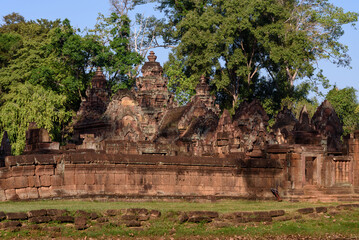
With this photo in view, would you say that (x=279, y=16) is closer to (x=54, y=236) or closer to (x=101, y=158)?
(x=101, y=158)

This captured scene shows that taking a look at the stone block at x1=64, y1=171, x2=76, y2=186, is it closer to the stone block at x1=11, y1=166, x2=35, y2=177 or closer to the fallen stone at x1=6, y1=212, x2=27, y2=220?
the stone block at x1=11, y1=166, x2=35, y2=177

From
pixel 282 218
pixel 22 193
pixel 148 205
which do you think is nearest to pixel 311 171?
pixel 282 218

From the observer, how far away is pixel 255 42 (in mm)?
69188

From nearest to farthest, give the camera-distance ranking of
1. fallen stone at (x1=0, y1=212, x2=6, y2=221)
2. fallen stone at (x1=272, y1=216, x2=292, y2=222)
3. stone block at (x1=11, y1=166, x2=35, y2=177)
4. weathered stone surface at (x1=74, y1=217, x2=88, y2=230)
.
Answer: fallen stone at (x1=0, y1=212, x2=6, y2=221)
weathered stone surface at (x1=74, y1=217, x2=88, y2=230)
fallen stone at (x1=272, y1=216, x2=292, y2=222)
stone block at (x1=11, y1=166, x2=35, y2=177)

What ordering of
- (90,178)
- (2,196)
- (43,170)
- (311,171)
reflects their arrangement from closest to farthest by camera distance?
(2,196) < (43,170) < (90,178) < (311,171)

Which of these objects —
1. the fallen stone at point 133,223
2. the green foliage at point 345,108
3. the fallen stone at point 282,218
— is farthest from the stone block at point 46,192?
the green foliage at point 345,108

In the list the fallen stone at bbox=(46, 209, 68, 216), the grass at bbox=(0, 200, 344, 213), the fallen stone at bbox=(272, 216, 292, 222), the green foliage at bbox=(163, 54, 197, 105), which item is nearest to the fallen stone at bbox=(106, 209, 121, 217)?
the grass at bbox=(0, 200, 344, 213)

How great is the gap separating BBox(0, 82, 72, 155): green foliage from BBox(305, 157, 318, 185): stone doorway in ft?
96.4

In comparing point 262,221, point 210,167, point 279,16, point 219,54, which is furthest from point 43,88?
point 262,221

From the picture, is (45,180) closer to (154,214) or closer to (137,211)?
(137,211)

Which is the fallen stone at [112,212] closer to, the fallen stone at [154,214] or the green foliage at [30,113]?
the fallen stone at [154,214]

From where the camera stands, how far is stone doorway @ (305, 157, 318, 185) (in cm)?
2839

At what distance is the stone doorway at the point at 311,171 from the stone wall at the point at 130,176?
5.18 ft

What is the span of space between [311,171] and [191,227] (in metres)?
10.4
